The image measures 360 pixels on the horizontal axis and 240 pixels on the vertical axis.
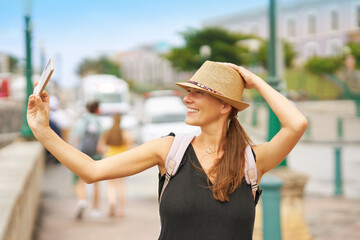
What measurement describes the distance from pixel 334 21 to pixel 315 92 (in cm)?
1817

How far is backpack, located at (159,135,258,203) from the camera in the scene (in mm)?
2383

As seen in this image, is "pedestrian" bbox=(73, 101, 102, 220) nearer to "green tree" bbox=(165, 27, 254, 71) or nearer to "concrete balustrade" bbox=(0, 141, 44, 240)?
"concrete balustrade" bbox=(0, 141, 44, 240)

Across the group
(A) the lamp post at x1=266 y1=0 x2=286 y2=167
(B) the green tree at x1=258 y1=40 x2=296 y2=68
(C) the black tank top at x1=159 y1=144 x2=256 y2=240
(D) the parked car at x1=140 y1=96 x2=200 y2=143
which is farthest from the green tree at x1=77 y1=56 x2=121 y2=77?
(C) the black tank top at x1=159 y1=144 x2=256 y2=240

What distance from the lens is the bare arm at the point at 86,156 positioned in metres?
2.28

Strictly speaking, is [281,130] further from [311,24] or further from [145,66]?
[145,66]

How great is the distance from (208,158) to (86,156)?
60cm

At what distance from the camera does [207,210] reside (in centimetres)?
232

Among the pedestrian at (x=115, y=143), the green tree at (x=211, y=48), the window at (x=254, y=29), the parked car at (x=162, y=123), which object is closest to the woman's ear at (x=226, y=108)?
the pedestrian at (x=115, y=143)

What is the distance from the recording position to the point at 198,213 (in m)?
2.31

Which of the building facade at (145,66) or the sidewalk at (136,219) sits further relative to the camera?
the building facade at (145,66)

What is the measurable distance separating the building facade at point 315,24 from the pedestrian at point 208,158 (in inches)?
2565

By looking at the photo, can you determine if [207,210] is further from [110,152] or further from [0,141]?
[0,141]

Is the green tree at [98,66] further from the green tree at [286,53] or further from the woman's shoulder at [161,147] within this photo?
the woman's shoulder at [161,147]

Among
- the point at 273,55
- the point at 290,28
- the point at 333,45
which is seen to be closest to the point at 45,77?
the point at 273,55
